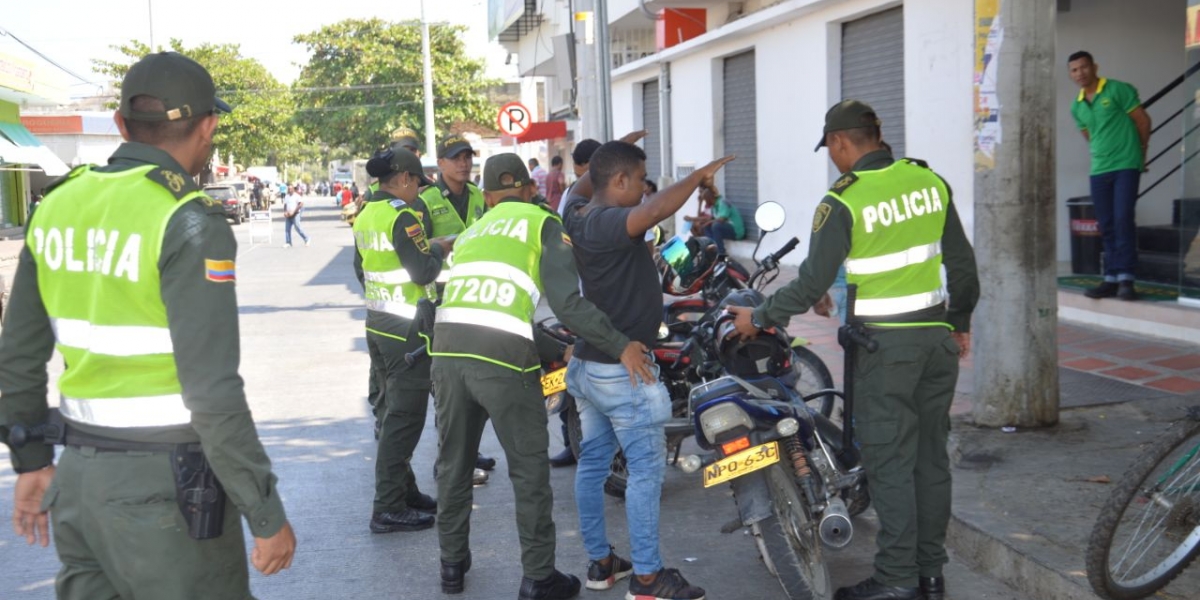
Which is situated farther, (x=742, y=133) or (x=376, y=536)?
(x=742, y=133)

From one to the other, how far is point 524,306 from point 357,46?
48027 mm

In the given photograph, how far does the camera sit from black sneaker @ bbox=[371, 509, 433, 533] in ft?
18.6

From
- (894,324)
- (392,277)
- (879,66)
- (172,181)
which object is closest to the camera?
(172,181)

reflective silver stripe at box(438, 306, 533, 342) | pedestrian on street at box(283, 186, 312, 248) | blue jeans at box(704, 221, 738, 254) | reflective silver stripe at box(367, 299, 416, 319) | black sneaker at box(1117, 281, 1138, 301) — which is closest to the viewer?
reflective silver stripe at box(438, 306, 533, 342)

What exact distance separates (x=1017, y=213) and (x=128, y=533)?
4.89m

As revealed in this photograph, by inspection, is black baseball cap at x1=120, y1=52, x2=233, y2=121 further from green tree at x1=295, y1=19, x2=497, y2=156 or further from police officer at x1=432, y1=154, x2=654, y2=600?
green tree at x1=295, y1=19, x2=497, y2=156

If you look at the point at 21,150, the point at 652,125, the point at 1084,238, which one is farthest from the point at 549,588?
the point at 21,150

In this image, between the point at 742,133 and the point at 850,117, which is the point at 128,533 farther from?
the point at 742,133

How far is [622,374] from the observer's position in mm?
4523

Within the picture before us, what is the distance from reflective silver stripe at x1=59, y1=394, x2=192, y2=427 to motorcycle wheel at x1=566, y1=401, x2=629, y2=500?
127 inches

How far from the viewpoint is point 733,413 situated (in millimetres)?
4258

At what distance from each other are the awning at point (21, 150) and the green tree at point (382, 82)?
15864 mm

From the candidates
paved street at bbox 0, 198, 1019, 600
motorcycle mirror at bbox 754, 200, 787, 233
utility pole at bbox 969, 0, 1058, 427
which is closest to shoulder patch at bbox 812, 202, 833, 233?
motorcycle mirror at bbox 754, 200, 787, 233

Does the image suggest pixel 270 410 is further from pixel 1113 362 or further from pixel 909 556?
pixel 1113 362
